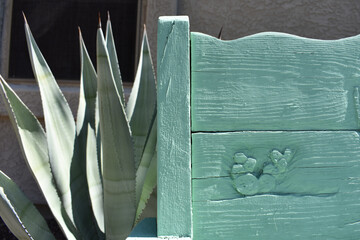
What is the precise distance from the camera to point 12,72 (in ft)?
8.27

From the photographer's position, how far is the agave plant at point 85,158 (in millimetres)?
1322

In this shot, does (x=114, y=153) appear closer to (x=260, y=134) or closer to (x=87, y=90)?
(x=87, y=90)

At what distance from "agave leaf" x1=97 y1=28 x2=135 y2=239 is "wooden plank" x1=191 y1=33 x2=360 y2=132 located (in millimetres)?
505

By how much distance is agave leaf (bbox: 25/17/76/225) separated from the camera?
1427mm

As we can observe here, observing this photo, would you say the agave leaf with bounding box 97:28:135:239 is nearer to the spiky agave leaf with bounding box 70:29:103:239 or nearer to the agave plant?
the agave plant

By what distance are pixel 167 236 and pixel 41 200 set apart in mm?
1826

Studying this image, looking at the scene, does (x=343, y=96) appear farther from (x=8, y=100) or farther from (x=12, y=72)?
(x=12, y=72)

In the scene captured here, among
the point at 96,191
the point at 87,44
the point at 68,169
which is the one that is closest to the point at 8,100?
the point at 68,169

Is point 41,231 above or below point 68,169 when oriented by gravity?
below

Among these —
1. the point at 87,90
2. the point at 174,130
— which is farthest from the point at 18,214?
the point at 174,130

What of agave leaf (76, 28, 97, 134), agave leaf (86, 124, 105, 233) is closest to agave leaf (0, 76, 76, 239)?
agave leaf (86, 124, 105, 233)

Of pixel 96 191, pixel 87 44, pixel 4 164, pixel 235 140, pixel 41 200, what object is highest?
pixel 87 44

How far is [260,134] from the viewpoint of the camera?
2.91ft

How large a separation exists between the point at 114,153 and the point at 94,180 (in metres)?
0.30
